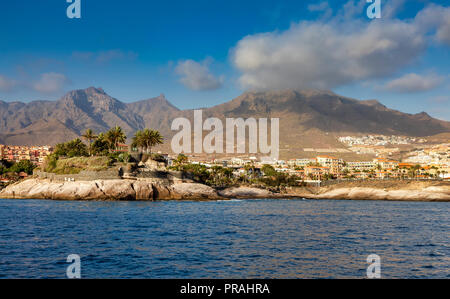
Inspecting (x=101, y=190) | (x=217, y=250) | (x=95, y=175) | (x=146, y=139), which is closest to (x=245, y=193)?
(x=146, y=139)

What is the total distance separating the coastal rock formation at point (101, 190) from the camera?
8031cm

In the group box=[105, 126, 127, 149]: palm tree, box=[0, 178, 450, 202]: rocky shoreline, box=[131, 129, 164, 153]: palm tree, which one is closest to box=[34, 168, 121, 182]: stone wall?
box=[0, 178, 450, 202]: rocky shoreline

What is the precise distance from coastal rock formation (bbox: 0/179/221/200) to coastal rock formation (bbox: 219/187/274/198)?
21.5m

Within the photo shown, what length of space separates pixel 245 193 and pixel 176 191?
110 feet

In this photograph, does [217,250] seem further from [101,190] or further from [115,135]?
[115,135]

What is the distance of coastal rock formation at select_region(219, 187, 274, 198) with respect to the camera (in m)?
116

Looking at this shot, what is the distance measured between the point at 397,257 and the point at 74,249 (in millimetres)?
20871

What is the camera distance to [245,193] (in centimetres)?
11881

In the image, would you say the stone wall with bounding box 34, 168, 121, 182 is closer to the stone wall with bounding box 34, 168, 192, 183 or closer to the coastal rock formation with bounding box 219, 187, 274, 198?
the stone wall with bounding box 34, 168, 192, 183

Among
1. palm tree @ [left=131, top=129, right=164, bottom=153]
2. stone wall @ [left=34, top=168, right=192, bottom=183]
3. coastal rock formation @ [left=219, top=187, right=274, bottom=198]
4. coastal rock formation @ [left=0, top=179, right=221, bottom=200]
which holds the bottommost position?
coastal rock formation @ [left=219, top=187, right=274, bottom=198]

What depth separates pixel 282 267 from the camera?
20.3 metres

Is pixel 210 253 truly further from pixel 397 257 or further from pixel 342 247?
pixel 397 257

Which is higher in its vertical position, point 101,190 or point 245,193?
point 101,190
